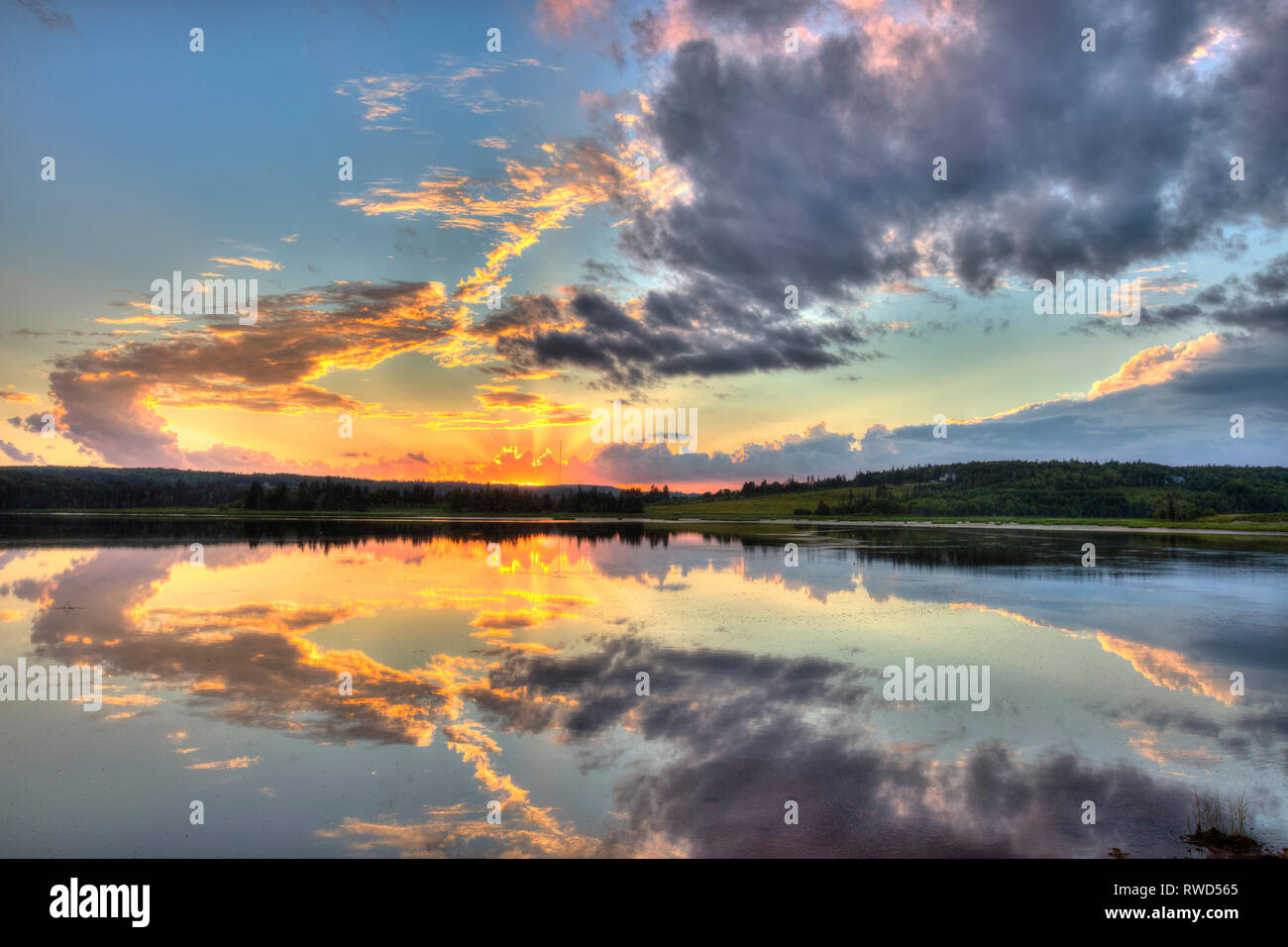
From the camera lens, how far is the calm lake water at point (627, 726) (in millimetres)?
9055

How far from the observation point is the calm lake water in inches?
356

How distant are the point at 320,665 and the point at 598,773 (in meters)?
10.3

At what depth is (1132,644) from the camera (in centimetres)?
2092

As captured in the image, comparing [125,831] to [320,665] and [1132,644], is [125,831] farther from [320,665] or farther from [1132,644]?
[1132,644]

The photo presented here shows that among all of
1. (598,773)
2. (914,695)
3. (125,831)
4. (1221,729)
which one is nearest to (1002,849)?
(598,773)

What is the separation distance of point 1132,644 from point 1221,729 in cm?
833

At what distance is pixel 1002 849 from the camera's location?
8.59 metres

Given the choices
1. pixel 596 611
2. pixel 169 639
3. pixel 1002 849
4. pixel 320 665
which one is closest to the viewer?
pixel 1002 849

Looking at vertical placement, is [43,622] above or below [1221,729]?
above

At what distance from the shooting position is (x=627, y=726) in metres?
13.1

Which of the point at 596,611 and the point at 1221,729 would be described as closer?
the point at 1221,729
